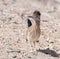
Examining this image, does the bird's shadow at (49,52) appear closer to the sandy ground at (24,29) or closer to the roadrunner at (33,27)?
the sandy ground at (24,29)

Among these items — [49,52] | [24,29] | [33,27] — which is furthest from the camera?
[24,29]

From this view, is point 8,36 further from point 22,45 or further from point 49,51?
point 49,51

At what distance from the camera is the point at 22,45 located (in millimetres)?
8977

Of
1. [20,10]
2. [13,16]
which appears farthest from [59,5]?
[13,16]

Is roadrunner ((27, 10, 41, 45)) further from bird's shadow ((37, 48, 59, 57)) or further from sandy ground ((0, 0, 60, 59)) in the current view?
bird's shadow ((37, 48, 59, 57))

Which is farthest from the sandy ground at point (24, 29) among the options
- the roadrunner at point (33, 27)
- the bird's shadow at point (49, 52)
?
the roadrunner at point (33, 27)

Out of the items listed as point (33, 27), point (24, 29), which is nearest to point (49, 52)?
point (33, 27)

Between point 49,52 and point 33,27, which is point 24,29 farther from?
point 33,27

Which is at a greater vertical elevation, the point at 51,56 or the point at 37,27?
the point at 37,27

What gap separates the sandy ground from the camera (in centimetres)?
845

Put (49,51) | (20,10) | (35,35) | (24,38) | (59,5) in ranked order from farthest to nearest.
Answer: (59,5), (20,10), (24,38), (49,51), (35,35)

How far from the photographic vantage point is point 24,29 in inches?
413

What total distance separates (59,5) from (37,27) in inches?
245

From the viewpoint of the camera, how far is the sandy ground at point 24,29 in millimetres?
8445
